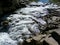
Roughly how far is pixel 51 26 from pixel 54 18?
1.22 m

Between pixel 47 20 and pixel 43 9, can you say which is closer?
pixel 47 20

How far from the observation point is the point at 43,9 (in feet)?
40.1

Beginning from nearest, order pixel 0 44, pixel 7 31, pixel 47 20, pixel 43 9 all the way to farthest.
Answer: pixel 0 44
pixel 7 31
pixel 47 20
pixel 43 9

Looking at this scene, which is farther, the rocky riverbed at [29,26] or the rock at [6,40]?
the rocky riverbed at [29,26]

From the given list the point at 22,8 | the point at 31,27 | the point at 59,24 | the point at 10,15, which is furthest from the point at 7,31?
the point at 22,8

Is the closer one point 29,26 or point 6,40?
point 6,40

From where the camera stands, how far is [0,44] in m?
7.89

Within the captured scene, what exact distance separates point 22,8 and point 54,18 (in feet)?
8.81

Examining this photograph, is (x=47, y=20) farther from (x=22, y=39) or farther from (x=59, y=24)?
(x=22, y=39)

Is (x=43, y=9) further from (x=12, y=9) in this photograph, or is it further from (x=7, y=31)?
(x=7, y=31)

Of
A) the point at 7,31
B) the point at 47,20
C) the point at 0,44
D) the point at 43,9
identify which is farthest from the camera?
the point at 43,9

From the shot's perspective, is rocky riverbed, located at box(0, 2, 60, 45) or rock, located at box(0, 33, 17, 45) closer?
rock, located at box(0, 33, 17, 45)

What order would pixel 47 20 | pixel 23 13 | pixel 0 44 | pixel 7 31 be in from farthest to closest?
pixel 23 13
pixel 47 20
pixel 7 31
pixel 0 44

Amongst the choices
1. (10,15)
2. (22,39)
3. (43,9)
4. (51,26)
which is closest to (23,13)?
(10,15)
